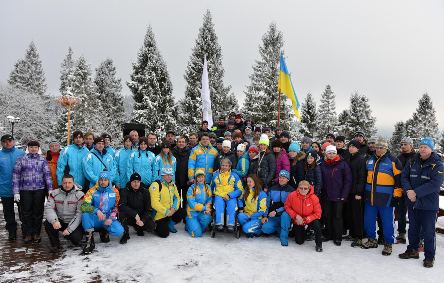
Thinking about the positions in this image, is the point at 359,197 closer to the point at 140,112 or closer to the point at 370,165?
the point at 370,165

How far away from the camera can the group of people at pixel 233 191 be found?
5816mm

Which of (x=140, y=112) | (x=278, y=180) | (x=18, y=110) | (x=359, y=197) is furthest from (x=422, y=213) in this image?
(x=18, y=110)

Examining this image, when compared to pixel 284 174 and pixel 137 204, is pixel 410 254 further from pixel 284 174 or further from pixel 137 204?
pixel 137 204

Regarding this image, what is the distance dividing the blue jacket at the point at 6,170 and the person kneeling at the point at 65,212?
0.92 meters

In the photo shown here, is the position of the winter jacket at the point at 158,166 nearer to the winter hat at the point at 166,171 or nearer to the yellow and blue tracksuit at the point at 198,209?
the winter hat at the point at 166,171

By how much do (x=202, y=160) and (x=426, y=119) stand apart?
45.3 m

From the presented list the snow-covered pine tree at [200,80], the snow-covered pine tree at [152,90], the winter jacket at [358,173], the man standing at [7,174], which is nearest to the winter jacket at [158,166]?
the man standing at [7,174]

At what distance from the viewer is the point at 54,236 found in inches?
225

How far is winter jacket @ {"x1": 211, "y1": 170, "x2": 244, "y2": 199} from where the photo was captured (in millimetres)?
6766

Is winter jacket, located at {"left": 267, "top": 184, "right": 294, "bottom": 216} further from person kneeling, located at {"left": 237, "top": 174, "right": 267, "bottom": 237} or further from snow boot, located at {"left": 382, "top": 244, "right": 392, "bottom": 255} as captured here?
snow boot, located at {"left": 382, "top": 244, "right": 392, "bottom": 255}

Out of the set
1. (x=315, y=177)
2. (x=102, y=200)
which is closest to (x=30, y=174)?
(x=102, y=200)

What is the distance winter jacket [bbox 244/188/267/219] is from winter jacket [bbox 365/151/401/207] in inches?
77.7

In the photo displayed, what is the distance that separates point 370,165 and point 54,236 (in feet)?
19.1

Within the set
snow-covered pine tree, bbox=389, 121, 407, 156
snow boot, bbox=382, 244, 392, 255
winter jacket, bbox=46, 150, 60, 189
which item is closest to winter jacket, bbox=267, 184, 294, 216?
snow boot, bbox=382, 244, 392, 255
